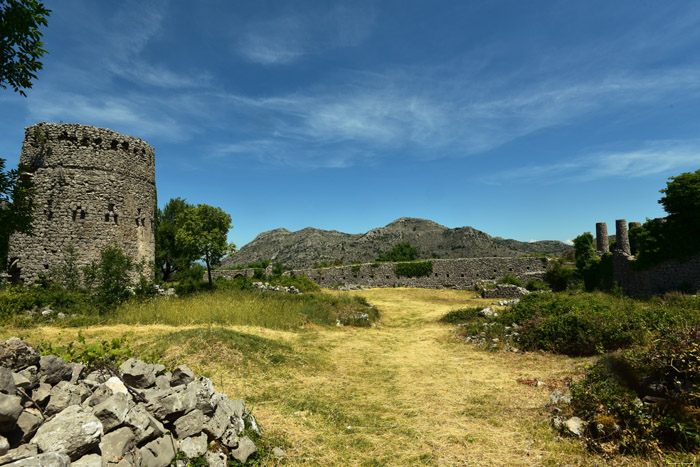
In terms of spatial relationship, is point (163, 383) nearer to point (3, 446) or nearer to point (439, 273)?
point (3, 446)

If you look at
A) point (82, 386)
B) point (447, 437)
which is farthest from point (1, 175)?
point (447, 437)

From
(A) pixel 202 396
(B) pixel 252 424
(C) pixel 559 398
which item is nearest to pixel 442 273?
(C) pixel 559 398

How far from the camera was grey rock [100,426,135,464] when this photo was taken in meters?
3.30

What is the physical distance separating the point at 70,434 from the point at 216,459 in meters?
1.63

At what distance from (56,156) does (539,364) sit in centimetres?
1963

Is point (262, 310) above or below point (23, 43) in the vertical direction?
below

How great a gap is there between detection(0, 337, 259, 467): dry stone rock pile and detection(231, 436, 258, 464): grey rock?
12 millimetres

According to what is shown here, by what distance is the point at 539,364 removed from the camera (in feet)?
27.8

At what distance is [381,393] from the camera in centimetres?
706

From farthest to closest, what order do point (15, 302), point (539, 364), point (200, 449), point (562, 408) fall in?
1. point (15, 302)
2. point (539, 364)
3. point (562, 408)
4. point (200, 449)

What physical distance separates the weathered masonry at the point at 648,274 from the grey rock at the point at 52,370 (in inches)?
805

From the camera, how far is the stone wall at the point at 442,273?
27.9 m

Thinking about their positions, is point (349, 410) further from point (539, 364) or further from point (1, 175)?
point (1, 175)

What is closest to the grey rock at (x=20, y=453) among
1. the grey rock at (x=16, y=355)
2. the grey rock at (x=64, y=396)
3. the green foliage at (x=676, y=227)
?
the grey rock at (x=64, y=396)
